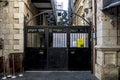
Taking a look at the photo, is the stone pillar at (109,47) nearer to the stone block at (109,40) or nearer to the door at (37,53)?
the stone block at (109,40)

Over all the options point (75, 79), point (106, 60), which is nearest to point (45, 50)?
point (75, 79)

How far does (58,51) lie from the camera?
13289 mm

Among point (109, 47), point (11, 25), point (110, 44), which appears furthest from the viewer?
point (11, 25)

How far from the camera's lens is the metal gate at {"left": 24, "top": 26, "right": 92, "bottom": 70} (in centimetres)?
1324

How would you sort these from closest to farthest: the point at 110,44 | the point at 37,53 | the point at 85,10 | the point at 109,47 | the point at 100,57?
1. the point at 109,47
2. the point at 110,44
3. the point at 100,57
4. the point at 37,53
5. the point at 85,10

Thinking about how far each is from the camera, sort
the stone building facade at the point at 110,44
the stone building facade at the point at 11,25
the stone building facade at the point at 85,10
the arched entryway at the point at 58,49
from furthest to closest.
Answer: the arched entryway at the point at 58,49
the stone building facade at the point at 85,10
the stone building facade at the point at 11,25
the stone building facade at the point at 110,44

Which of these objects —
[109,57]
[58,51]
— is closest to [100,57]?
[109,57]

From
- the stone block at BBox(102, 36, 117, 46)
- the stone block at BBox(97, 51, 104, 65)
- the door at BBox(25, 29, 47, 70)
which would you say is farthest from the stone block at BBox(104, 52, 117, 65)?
the door at BBox(25, 29, 47, 70)

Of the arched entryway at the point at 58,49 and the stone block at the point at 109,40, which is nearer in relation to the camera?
the stone block at the point at 109,40

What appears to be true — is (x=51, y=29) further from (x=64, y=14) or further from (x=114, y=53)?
(x=114, y=53)

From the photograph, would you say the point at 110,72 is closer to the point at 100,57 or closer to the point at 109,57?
the point at 109,57

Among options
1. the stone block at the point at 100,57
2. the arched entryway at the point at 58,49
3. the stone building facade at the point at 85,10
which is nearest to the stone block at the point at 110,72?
the stone block at the point at 100,57

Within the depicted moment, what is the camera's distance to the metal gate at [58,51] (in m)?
13.2

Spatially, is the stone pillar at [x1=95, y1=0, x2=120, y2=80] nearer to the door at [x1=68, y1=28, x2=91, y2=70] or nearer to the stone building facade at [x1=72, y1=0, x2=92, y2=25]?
the stone building facade at [x1=72, y1=0, x2=92, y2=25]
